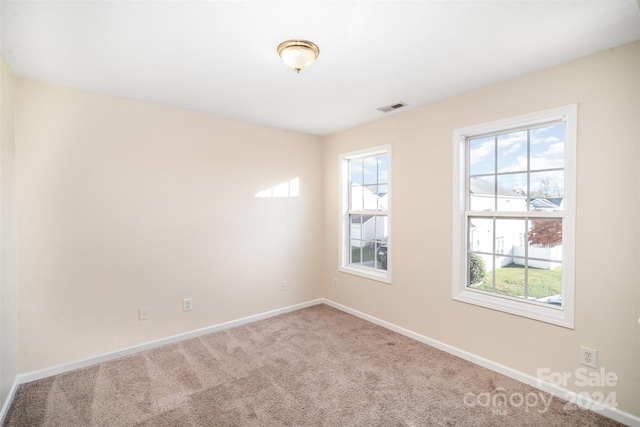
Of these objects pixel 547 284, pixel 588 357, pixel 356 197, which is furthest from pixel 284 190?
pixel 588 357

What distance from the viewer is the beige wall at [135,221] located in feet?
7.87

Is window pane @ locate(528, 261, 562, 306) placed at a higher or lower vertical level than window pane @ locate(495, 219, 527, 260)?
lower

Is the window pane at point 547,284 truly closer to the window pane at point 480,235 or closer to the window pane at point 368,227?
the window pane at point 480,235

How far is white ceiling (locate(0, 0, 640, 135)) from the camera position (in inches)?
61.9

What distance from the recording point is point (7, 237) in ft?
6.91

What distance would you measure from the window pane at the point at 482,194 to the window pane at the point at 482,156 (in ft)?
0.25

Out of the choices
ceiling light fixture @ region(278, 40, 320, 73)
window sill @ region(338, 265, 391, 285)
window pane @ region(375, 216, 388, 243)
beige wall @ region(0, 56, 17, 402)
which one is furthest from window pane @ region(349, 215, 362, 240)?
beige wall @ region(0, 56, 17, 402)

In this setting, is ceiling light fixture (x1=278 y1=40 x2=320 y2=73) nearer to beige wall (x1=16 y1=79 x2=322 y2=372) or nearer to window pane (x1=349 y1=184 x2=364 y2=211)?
beige wall (x1=16 y1=79 x2=322 y2=372)

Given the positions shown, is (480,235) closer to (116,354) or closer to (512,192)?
(512,192)

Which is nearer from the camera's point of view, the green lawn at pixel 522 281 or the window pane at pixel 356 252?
the green lawn at pixel 522 281

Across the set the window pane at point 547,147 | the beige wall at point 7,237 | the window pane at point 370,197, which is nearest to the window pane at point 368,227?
the window pane at point 370,197

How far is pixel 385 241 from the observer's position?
11.9 ft

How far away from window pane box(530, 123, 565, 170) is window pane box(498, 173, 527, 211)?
0.46ft

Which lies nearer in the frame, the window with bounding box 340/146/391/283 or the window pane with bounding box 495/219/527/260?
the window pane with bounding box 495/219/527/260
